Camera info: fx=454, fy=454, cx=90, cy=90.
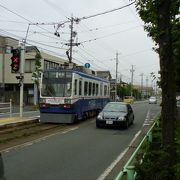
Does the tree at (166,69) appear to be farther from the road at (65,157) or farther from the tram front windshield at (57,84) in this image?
the tram front windshield at (57,84)

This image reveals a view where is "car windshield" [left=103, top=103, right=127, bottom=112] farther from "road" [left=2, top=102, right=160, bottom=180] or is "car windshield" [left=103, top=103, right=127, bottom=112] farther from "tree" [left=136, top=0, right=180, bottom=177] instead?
"tree" [left=136, top=0, right=180, bottom=177]

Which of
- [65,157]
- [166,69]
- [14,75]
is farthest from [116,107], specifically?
[14,75]

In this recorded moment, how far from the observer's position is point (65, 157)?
1345 centimetres

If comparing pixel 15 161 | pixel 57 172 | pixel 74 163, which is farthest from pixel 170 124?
pixel 15 161

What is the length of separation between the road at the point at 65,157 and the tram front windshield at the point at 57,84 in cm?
620

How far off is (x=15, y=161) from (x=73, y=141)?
5537 mm

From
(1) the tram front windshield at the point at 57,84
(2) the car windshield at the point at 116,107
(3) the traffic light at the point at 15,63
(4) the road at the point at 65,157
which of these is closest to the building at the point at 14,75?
(3) the traffic light at the point at 15,63

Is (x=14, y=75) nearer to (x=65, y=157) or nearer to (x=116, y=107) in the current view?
(x=116, y=107)

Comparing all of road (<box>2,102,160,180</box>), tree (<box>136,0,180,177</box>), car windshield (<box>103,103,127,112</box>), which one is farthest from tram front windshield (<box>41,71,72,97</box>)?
tree (<box>136,0,180,177</box>)

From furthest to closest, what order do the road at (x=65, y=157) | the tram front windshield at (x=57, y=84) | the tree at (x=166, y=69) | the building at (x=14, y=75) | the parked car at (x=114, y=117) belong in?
the building at (x=14, y=75), the tram front windshield at (x=57, y=84), the parked car at (x=114, y=117), the road at (x=65, y=157), the tree at (x=166, y=69)

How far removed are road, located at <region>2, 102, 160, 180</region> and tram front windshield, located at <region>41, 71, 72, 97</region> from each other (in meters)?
6.20

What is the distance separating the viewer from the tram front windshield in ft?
86.4

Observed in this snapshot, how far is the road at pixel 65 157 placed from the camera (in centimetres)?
1075

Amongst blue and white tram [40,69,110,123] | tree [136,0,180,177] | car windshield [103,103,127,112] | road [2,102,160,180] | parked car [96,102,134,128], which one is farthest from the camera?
blue and white tram [40,69,110,123]
